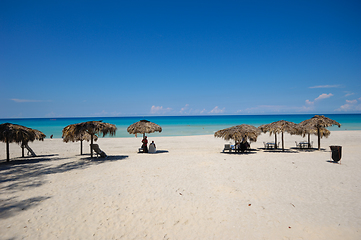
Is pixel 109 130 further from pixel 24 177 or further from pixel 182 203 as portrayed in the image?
pixel 182 203

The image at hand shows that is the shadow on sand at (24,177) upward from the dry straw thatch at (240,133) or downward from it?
downward

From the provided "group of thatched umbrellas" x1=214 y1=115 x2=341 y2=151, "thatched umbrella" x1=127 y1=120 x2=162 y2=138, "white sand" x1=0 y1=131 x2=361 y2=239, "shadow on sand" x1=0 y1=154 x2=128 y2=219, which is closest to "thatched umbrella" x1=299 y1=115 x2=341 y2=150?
"group of thatched umbrellas" x1=214 y1=115 x2=341 y2=151

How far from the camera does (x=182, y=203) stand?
18.5ft

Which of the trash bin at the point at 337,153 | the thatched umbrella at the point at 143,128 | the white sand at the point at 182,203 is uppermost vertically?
the thatched umbrella at the point at 143,128

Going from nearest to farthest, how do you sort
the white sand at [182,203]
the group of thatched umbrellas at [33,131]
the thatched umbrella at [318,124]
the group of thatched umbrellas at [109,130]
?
the white sand at [182,203]
the group of thatched umbrellas at [33,131]
the group of thatched umbrellas at [109,130]
the thatched umbrella at [318,124]

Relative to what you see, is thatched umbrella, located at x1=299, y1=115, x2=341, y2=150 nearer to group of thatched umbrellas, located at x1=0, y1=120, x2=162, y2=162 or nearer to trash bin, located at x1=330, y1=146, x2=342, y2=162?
trash bin, located at x1=330, y1=146, x2=342, y2=162

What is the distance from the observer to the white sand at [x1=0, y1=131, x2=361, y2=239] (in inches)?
170

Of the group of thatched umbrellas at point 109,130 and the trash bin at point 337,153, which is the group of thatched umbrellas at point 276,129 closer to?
the group of thatched umbrellas at point 109,130

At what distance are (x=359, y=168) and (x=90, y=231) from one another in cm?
1182

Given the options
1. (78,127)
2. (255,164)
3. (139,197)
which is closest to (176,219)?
(139,197)

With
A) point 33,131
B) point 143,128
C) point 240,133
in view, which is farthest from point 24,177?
point 240,133

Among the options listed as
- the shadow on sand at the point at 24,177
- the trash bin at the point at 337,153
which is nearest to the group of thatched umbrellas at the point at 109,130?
the shadow on sand at the point at 24,177

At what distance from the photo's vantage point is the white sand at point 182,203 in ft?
14.1

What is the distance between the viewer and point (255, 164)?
1030cm
